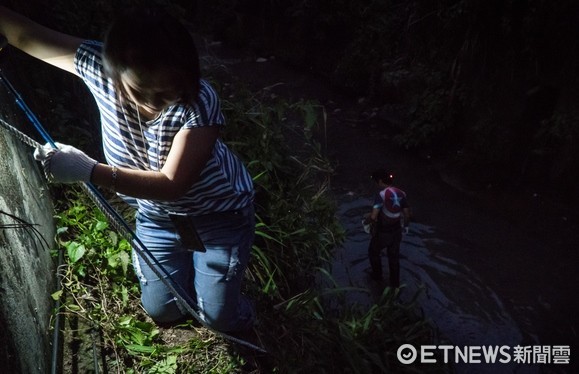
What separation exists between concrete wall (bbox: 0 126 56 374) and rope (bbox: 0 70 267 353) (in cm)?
26

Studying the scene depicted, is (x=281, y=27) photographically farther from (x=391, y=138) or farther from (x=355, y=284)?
(x=355, y=284)

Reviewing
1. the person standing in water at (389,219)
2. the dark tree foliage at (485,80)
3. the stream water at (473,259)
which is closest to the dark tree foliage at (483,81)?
the dark tree foliage at (485,80)

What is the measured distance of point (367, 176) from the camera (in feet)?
28.5

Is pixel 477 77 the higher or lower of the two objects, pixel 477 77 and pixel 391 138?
the higher

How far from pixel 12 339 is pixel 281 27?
12.9m

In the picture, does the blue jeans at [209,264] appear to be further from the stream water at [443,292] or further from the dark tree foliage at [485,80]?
the dark tree foliage at [485,80]

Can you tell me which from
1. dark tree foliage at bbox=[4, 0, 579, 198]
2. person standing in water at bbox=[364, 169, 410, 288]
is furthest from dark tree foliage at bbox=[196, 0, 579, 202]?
person standing in water at bbox=[364, 169, 410, 288]

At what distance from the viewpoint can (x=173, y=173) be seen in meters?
1.68

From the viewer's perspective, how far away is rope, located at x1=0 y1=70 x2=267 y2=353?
5.67 ft

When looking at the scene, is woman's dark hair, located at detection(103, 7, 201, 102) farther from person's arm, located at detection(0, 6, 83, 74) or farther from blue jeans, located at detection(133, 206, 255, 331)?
blue jeans, located at detection(133, 206, 255, 331)

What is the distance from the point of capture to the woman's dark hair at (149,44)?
59.8 inches

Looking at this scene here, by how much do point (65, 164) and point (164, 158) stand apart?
0.35 meters

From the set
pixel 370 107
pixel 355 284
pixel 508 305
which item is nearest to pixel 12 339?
pixel 355 284

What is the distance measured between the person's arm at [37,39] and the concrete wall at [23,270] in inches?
21.4
